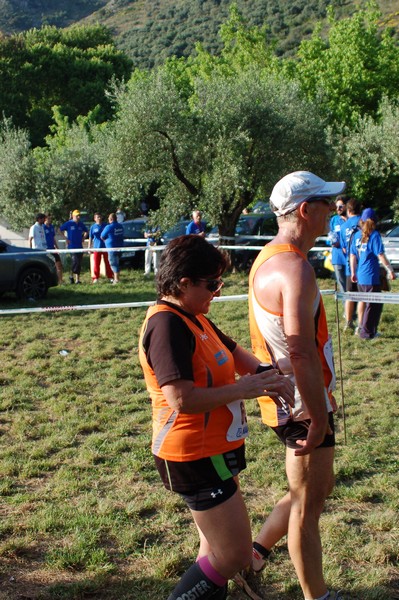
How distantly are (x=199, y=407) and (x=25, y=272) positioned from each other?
40.2 ft

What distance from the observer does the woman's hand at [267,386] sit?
111 inches

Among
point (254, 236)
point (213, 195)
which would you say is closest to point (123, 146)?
point (213, 195)

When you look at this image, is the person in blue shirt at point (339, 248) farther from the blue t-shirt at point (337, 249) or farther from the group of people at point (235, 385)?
the group of people at point (235, 385)

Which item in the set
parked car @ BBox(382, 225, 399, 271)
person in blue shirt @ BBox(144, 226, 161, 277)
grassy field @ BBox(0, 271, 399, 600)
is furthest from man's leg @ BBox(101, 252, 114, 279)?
grassy field @ BBox(0, 271, 399, 600)

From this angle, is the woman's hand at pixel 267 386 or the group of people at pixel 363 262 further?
the group of people at pixel 363 262

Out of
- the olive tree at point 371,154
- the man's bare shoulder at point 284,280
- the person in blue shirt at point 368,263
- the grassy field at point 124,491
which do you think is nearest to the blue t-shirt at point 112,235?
the grassy field at point 124,491

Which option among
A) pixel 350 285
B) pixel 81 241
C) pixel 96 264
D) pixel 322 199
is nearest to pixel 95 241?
pixel 81 241

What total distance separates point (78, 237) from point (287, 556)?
47.8 feet

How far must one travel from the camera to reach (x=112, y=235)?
17.2 meters

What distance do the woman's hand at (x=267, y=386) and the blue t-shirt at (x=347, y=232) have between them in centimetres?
740

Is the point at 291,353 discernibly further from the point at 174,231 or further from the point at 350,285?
the point at 174,231

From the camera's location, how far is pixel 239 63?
3628cm

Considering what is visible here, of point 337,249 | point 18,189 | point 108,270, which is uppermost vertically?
point 18,189

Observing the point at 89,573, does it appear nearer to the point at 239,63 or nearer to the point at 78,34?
the point at 239,63
